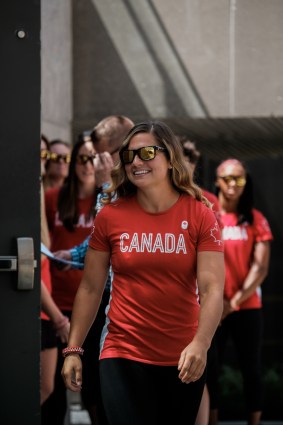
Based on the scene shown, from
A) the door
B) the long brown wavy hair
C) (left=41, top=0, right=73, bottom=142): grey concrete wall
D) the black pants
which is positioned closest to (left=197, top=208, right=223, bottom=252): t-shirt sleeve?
the long brown wavy hair

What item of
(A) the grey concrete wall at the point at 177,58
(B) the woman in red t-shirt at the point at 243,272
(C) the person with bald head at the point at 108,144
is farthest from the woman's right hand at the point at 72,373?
(A) the grey concrete wall at the point at 177,58

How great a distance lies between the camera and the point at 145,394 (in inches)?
167

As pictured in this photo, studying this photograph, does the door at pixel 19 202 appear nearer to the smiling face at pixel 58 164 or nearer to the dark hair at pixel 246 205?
the smiling face at pixel 58 164

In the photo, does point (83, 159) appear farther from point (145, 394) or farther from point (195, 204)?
point (145, 394)

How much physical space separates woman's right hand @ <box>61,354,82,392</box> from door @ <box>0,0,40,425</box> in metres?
0.12

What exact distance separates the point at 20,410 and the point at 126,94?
4.90m

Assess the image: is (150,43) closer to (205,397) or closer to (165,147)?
(205,397)

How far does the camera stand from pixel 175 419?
433 centimetres

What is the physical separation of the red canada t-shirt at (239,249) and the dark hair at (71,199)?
137 cm

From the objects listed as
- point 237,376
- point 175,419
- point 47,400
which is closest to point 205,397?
point 47,400

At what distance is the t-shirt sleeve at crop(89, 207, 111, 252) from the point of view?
14.6 feet

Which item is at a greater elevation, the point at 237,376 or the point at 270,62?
the point at 270,62

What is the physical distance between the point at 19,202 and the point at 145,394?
3.11ft

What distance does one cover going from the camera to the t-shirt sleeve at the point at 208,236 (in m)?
4.30
